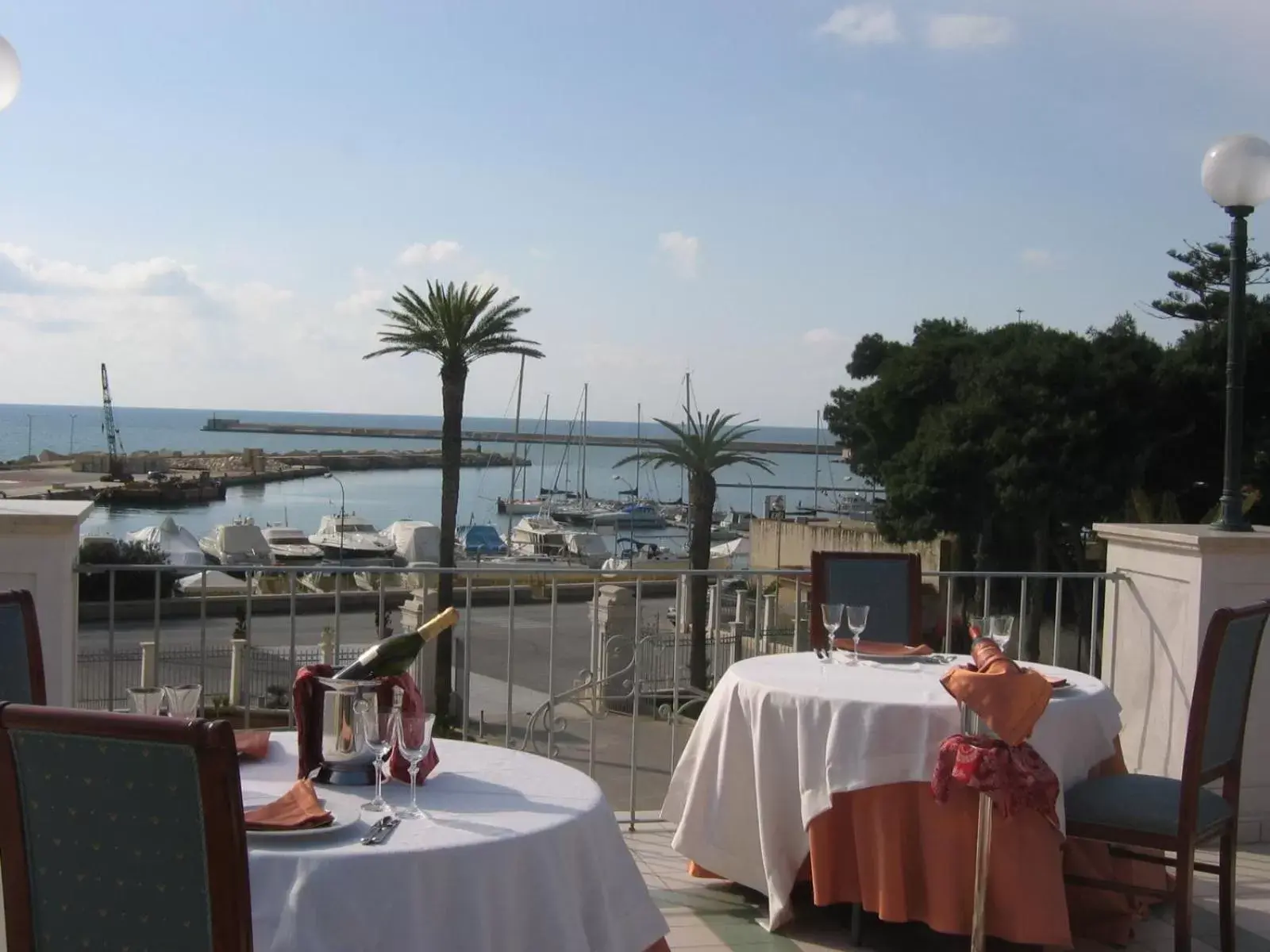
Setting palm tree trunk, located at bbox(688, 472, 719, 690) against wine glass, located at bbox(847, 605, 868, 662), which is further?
palm tree trunk, located at bbox(688, 472, 719, 690)

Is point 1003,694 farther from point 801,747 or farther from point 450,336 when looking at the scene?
point 450,336

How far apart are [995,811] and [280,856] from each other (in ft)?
6.87

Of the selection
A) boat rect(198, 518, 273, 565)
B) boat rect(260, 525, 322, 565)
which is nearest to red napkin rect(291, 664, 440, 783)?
boat rect(198, 518, 273, 565)

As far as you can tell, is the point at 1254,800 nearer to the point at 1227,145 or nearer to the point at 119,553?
the point at 1227,145

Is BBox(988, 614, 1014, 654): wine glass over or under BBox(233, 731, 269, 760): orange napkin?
over

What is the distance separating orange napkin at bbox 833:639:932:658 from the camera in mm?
4242

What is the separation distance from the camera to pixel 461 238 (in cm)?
3888

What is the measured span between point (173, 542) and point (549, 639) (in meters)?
29.5

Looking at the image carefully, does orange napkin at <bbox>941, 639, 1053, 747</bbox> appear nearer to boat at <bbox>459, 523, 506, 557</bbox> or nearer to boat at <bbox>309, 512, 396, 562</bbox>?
boat at <bbox>459, 523, 506, 557</bbox>

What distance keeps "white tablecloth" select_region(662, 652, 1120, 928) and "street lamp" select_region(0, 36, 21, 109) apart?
9.99 ft

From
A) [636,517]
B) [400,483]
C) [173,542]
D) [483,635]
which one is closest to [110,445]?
[400,483]

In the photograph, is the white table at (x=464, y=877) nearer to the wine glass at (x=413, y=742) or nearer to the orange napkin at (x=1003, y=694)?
the wine glass at (x=413, y=742)

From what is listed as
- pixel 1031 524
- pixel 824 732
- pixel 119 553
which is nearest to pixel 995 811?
pixel 824 732

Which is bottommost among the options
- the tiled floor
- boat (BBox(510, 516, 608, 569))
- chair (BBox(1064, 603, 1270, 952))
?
boat (BBox(510, 516, 608, 569))
